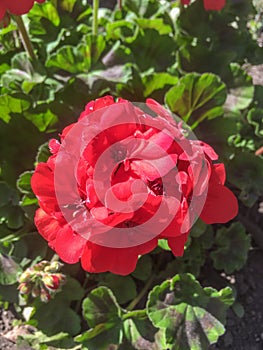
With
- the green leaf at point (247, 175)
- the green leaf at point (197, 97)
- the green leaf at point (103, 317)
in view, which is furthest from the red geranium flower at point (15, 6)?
the green leaf at point (247, 175)

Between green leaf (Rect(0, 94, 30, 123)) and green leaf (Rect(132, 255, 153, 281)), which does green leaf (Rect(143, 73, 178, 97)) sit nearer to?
green leaf (Rect(0, 94, 30, 123))

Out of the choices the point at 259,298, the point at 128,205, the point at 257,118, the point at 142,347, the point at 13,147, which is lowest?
the point at 259,298

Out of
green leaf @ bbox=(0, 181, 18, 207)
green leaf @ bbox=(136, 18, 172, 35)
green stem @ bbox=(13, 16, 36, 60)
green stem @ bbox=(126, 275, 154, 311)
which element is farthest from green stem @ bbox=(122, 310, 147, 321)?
green leaf @ bbox=(136, 18, 172, 35)

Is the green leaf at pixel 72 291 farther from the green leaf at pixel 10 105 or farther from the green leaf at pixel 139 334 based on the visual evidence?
the green leaf at pixel 10 105

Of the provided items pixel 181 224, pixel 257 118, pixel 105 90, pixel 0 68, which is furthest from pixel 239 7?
pixel 181 224

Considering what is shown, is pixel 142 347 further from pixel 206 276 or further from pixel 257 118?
pixel 257 118

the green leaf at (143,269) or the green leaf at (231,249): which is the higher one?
the green leaf at (143,269)

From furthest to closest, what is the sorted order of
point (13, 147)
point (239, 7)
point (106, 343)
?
point (239, 7) → point (13, 147) → point (106, 343)
